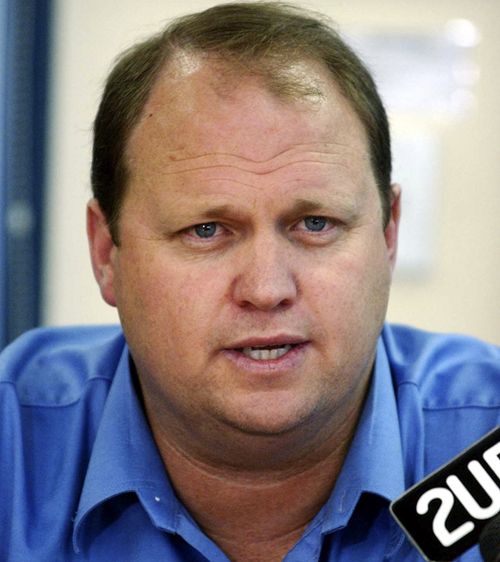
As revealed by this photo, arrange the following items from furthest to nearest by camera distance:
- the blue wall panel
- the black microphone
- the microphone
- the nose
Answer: the blue wall panel, the nose, the microphone, the black microphone

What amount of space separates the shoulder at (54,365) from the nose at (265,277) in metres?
0.50

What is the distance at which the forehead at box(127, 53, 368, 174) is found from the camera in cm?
170

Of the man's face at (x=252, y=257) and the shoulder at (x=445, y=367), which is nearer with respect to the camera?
the man's face at (x=252, y=257)

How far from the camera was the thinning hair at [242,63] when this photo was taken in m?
1.77

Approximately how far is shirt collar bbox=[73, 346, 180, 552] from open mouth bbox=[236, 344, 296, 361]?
0.33 m

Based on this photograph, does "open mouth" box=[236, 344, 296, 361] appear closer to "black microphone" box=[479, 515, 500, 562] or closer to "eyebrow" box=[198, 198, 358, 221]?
"eyebrow" box=[198, 198, 358, 221]

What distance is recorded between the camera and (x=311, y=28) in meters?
1.88

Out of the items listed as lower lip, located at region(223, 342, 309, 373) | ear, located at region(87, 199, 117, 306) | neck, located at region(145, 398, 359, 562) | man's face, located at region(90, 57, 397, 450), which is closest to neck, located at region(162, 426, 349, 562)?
neck, located at region(145, 398, 359, 562)

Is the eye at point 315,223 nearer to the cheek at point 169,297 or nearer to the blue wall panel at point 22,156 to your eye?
the cheek at point 169,297

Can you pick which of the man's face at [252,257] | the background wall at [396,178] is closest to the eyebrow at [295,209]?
the man's face at [252,257]

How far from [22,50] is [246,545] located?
7.85 feet

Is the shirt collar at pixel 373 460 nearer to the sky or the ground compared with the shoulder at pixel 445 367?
nearer to the ground

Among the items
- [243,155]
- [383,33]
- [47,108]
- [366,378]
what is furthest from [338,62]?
[47,108]

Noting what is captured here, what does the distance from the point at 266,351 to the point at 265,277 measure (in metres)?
0.12
